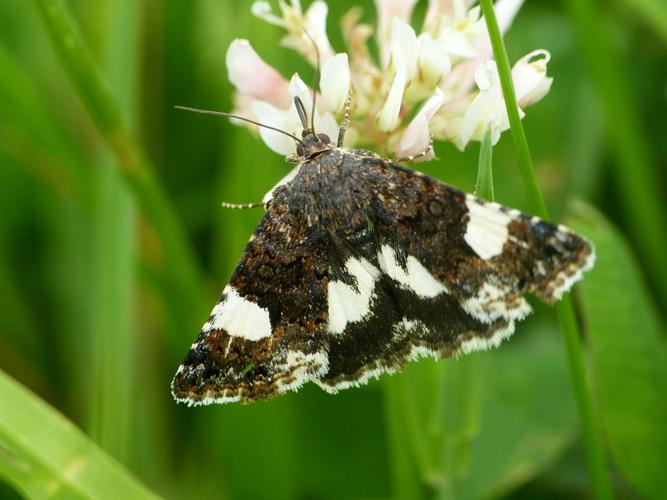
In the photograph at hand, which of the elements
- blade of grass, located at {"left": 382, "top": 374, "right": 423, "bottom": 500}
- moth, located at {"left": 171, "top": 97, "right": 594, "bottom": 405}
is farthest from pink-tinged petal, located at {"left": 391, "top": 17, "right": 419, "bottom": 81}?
blade of grass, located at {"left": 382, "top": 374, "right": 423, "bottom": 500}

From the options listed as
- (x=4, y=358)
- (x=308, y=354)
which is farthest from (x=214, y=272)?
(x=308, y=354)

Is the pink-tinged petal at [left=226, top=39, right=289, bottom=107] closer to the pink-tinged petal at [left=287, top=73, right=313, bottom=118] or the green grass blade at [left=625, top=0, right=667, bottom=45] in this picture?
the pink-tinged petal at [left=287, top=73, right=313, bottom=118]

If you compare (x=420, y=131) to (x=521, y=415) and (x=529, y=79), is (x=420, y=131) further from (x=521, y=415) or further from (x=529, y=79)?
(x=521, y=415)

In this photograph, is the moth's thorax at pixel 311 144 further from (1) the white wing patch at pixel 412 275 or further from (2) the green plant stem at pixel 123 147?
(2) the green plant stem at pixel 123 147

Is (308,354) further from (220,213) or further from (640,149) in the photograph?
(640,149)

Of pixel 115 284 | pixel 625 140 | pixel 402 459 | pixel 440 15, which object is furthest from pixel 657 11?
pixel 115 284

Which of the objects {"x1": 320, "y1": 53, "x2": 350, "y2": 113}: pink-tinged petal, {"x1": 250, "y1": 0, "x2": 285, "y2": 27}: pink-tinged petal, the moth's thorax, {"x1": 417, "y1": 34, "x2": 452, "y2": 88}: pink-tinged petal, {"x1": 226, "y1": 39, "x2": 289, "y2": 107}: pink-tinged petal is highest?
{"x1": 417, "y1": 34, "x2": 452, "y2": 88}: pink-tinged petal
